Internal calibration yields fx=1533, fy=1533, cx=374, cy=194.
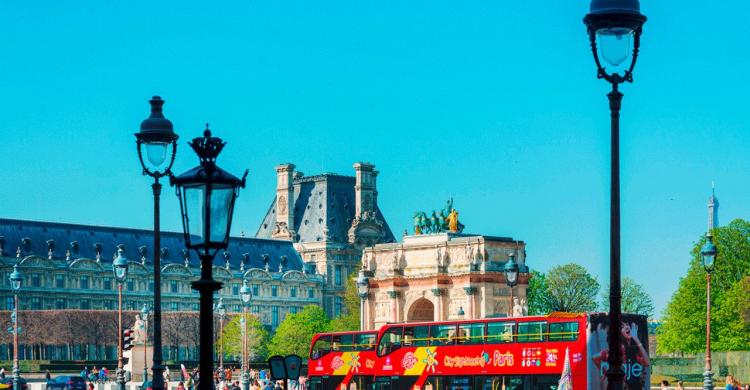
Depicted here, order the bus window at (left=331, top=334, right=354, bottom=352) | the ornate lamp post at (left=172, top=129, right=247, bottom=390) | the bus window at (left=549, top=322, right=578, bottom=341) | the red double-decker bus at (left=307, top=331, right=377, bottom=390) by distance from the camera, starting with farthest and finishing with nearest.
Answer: the bus window at (left=331, top=334, right=354, bottom=352), the red double-decker bus at (left=307, top=331, right=377, bottom=390), the bus window at (left=549, top=322, right=578, bottom=341), the ornate lamp post at (left=172, top=129, right=247, bottom=390)

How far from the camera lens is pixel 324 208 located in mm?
169250

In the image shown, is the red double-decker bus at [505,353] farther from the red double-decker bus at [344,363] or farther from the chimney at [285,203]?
the chimney at [285,203]

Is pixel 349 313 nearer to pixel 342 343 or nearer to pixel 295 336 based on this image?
pixel 295 336

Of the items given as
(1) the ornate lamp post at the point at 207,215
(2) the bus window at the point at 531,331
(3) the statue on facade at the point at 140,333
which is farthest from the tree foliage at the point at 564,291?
(1) the ornate lamp post at the point at 207,215

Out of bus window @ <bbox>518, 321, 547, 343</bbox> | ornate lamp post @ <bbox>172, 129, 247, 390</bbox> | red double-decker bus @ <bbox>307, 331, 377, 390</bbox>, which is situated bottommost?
red double-decker bus @ <bbox>307, 331, 377, 390</bbox>

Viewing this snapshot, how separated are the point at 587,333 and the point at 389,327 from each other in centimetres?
928

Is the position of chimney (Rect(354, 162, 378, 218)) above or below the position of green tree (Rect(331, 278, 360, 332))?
above

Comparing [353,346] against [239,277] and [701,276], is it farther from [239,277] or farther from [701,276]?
[239,277]

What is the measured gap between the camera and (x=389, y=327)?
44750 millimetres

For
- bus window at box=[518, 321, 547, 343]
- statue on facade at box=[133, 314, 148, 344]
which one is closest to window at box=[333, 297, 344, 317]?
statue on facade at box=[133, 314, 148, 344]

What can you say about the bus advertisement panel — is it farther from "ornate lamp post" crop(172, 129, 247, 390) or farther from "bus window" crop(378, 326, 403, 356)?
"ornate lamp post" crop(172, 129, 247, 390)

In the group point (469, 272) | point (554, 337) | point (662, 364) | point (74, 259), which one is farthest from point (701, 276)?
point (74, 259)

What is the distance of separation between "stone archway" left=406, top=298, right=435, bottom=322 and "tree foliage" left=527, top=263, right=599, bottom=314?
13985 millimetres

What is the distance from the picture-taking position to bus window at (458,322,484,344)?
134ft
